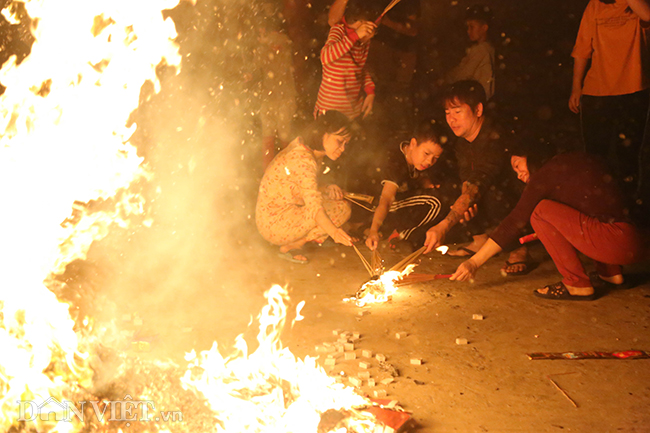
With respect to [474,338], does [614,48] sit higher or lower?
higher

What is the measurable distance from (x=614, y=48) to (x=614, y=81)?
0.93ft

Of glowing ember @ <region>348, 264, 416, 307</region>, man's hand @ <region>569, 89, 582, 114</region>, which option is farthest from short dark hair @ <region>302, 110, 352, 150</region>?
man's hand @ <region>569, 89, 582, 114</region>

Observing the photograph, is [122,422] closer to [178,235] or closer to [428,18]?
[178,235]

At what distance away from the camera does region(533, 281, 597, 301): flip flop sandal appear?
4.54 meters

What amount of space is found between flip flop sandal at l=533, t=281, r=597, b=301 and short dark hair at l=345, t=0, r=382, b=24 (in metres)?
3.10

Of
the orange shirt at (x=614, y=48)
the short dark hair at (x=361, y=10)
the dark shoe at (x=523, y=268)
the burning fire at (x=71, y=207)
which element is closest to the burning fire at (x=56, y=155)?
the burning fire at (x=71, y=207)

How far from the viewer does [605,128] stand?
208 inches

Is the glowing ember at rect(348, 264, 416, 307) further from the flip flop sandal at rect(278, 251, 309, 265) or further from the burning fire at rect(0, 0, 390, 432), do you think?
the burning fire at rect(0, 0, 390, 432)

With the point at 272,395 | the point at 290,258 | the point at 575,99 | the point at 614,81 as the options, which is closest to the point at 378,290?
the point at 290,258

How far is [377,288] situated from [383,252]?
3.86ft

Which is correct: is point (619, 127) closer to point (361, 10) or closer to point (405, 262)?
point (405, 262)

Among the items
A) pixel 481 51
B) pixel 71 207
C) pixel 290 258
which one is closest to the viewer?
pixel 71 207

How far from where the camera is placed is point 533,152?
463 centimetres

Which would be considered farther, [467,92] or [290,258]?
[290,258]
